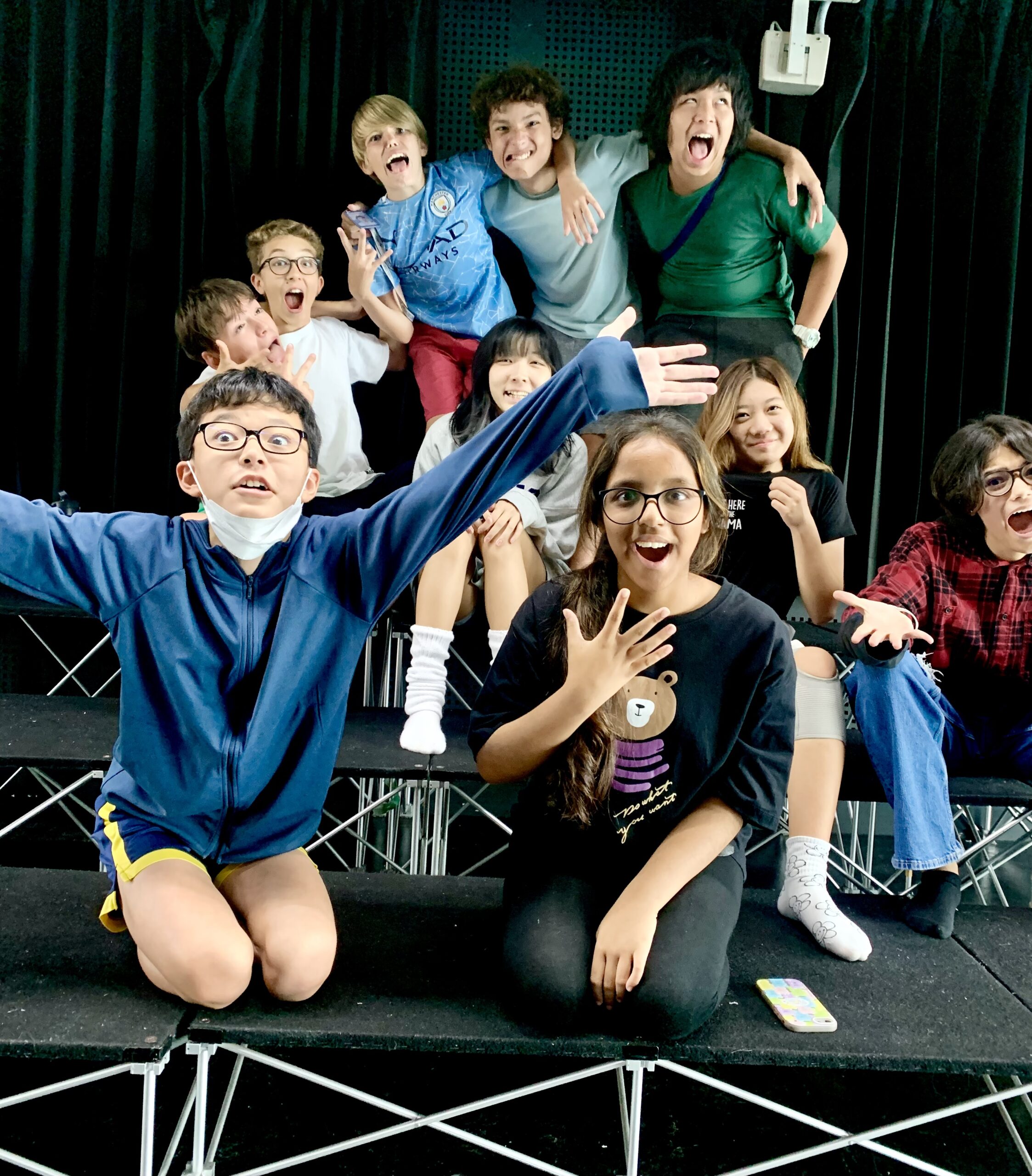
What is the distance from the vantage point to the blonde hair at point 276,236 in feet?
8.36

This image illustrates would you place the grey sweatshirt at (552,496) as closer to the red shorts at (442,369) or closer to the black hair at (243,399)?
the red shorts at (442,369)

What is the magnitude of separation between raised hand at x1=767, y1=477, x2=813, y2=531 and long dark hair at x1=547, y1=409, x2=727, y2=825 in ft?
2.22

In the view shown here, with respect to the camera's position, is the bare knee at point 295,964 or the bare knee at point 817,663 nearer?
the bare knee at point 295,964

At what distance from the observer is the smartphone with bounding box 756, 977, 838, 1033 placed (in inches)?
47.3

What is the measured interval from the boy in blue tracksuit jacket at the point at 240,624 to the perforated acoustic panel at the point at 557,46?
1778 millimetres

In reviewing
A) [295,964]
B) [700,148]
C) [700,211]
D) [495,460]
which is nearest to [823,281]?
[700,211]

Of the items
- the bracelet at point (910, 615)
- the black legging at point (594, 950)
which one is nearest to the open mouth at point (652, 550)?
the black legging at point (594, 950)

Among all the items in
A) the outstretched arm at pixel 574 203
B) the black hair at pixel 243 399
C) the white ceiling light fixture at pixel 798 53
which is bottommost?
the black hair at pixel 243 399

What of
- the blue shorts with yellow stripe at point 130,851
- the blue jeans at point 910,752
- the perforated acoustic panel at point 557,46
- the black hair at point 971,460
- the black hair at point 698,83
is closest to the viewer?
the blue shorts with yellow stripe at point 130,851

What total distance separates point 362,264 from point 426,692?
1.25 m

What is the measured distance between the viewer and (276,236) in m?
2.54

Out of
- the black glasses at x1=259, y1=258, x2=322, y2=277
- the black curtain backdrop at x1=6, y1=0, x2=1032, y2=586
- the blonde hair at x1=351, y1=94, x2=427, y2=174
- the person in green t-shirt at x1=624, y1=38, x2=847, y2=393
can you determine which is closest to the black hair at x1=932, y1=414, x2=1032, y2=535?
the person in green t-shirt at x1=624, y1=38, x2=847, y2=393

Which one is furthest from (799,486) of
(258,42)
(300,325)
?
(258,42)

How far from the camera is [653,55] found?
273 centimetres
